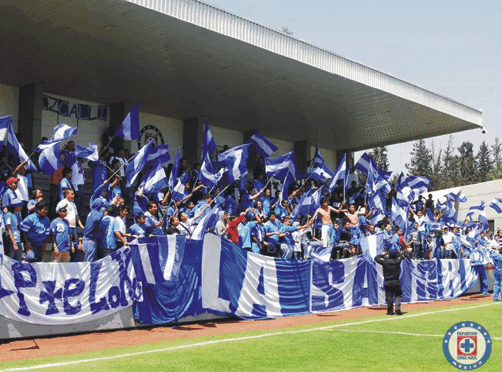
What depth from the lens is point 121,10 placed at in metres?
17.0

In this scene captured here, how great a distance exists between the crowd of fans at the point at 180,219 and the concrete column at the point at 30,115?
2346 millimetres

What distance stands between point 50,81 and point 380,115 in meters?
13.4

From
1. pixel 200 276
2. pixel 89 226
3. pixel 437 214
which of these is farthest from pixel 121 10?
pixel 437 214

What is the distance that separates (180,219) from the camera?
720 inches

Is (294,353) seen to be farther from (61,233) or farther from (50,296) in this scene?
(61,233)

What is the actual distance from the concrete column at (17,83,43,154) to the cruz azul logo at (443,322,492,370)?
55.9ft

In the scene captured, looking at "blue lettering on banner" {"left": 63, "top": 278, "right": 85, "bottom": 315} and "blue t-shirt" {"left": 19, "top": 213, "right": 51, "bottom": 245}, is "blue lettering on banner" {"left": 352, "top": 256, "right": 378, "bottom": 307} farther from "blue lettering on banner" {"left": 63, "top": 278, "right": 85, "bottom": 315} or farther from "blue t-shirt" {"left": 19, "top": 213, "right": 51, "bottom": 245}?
"blue t-shirt" {"left": 19, "top": 213, "right": 51, "bottom": 245}

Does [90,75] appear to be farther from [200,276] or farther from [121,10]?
A: [200,276]

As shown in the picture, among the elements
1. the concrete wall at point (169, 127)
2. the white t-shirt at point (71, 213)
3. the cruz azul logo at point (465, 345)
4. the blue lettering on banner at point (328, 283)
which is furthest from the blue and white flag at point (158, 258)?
the concrete wall at point (169, 127)

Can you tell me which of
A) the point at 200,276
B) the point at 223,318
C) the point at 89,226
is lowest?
the point at 223,318

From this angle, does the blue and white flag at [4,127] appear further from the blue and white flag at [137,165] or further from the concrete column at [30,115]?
the concrete column at [30,115]

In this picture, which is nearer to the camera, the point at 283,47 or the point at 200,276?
the point at 200,276

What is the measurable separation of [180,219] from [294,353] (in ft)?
24.4

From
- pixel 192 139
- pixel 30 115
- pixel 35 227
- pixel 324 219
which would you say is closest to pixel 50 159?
pixel 35 227
